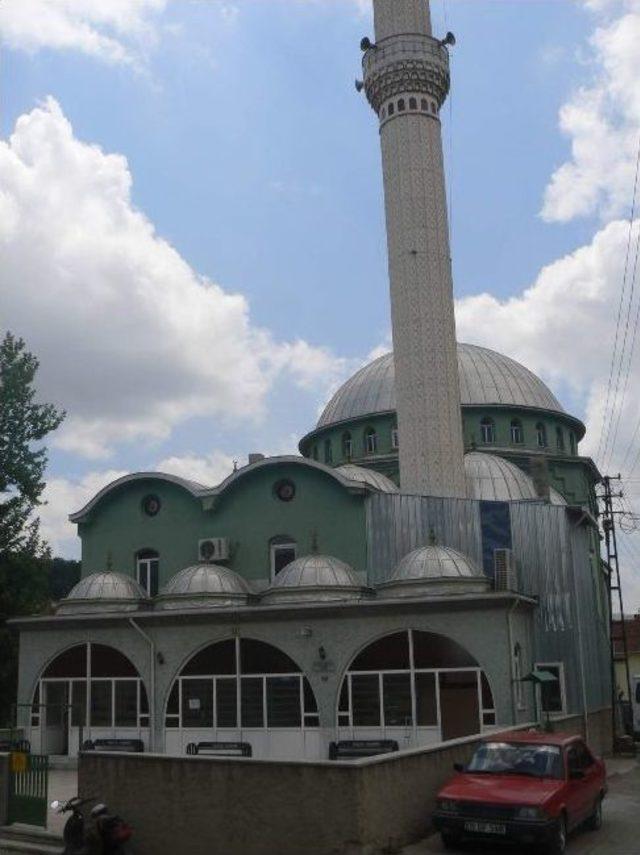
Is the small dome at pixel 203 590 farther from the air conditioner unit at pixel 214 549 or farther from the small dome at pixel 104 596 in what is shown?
the air conditioner unit at pixel 214 549

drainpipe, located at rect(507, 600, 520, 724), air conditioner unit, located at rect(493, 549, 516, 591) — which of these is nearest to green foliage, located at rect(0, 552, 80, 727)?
air conditioner unit, located at rect(493, 549, 516, 591)

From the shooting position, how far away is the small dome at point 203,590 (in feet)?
84.8

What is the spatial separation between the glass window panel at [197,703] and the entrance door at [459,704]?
A: 586 cm

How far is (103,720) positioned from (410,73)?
23.3 metres

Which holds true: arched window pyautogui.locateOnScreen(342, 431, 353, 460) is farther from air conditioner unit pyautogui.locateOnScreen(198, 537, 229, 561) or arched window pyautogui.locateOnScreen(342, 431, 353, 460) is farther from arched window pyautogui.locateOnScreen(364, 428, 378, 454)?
air conditioner unit pyautogui.locateOnScreen(198, 537, 229, 561)

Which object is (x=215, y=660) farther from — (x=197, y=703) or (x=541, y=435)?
(x=541, y=435)

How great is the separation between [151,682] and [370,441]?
1936 cm

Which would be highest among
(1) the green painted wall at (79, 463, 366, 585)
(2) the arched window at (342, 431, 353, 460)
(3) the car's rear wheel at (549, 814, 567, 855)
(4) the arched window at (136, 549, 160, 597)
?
(2) the arched window at (342, 431, 353, 460)

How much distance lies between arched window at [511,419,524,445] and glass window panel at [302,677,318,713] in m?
20.5

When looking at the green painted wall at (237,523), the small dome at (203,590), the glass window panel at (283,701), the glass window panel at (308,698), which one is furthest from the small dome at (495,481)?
the glass window panel at (283,701)

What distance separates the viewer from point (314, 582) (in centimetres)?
2498

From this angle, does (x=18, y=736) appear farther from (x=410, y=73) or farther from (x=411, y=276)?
(x=410, y=73)

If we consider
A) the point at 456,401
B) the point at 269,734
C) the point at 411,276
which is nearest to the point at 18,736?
the point at 269,734

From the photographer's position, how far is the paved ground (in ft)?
39.2
